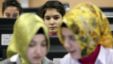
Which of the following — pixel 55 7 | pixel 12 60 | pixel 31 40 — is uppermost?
pixel 55 7

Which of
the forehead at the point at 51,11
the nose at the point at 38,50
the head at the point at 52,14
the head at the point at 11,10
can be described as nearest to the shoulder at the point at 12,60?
the nose at the point at 38,50

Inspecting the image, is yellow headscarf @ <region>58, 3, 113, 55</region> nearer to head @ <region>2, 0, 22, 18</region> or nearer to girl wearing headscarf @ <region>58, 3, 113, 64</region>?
girl wearing headscarf @ <region>58, 3, 113, 64</region>

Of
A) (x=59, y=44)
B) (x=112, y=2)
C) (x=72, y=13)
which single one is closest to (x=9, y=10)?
(x=59, y=44)

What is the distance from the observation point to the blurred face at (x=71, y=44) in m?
1.70

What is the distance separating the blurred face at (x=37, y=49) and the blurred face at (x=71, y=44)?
0.41 feet

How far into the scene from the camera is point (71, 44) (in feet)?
5.57

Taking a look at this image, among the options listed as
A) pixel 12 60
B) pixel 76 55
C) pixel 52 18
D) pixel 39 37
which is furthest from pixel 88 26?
pixel 52 18

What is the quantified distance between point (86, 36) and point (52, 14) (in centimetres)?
83

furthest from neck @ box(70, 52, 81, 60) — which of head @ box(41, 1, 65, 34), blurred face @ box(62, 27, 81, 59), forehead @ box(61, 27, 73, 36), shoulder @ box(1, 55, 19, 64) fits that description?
head @ box(41, 1, 65, 34)

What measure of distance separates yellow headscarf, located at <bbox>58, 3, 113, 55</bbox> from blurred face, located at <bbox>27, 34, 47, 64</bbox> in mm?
163

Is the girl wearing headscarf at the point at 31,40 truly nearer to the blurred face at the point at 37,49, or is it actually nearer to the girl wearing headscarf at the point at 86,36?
the blurred face at the point at 37,49

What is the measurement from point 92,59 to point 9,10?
1.34 meters

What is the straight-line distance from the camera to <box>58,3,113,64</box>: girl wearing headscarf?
1704mm

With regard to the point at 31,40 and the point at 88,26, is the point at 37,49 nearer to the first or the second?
the point at 31,40
